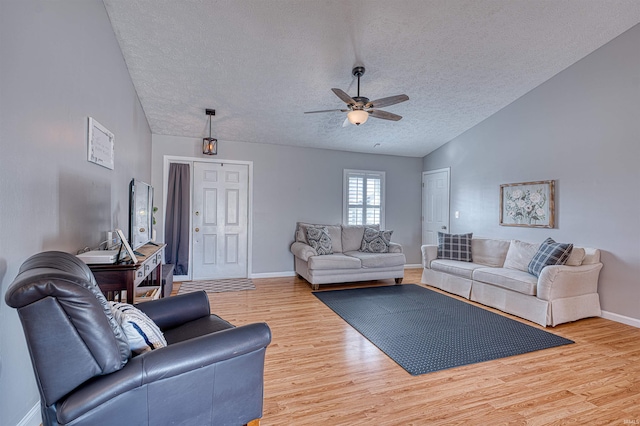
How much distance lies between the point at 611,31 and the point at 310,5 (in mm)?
3296

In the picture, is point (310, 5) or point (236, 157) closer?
point (310, 5)

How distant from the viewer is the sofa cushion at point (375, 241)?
17.4 ft

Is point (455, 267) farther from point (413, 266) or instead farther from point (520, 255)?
point (413, 266)

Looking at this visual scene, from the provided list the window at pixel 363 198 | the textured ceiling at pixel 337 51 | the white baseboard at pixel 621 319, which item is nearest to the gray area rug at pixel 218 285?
the window at pixel 363 198

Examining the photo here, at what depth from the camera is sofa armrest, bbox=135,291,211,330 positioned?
1.91 metres

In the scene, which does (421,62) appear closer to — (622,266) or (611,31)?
(611,31)

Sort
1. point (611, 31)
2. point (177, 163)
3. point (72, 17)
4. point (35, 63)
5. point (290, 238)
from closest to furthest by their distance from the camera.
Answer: point (35, 63) → point (72, 17) → point (611, 31) → point (177, 163) → point (290, 238)

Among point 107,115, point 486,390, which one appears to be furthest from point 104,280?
Result: point 486,390

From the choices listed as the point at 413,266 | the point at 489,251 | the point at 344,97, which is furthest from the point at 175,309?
the point at 413,266

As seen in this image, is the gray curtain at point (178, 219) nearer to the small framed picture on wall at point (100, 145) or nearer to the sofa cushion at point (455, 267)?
the small framed picture on wall at point (100, 145)

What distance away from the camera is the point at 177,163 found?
200 inches

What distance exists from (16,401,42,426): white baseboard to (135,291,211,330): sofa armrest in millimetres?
716

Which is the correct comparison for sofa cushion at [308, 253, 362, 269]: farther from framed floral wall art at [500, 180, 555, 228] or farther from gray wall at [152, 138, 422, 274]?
framed floral wall art at [500, 180, 555, 228]

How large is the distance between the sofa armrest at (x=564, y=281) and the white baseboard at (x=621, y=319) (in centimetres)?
35
